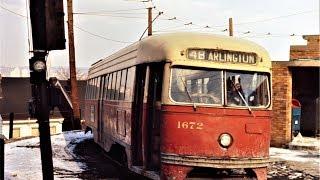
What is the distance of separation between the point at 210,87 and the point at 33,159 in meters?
7.79

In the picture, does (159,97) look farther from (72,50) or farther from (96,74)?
(72,50)

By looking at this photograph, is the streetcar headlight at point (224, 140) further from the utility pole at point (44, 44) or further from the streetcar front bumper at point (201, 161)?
the utility pole at point (44, 44)

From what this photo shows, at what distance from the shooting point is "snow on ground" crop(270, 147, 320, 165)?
15.3 metres

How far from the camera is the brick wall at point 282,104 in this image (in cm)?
1773

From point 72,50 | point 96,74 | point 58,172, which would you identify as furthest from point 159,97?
point 72,50

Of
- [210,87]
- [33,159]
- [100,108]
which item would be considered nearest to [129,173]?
[100,108]

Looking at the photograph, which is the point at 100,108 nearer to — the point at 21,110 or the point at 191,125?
the point at 191,125

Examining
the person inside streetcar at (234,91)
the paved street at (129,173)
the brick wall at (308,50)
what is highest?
the brick wall at (308,50)

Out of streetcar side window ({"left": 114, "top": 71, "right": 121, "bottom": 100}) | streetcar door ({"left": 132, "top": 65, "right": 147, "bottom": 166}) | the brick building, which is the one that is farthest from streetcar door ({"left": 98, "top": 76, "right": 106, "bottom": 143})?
the brick building

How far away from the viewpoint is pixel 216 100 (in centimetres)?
851

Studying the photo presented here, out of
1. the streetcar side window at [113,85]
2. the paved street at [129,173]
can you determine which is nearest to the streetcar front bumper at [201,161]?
the paved street at [129,173]

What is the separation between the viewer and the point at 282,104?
1786 cm

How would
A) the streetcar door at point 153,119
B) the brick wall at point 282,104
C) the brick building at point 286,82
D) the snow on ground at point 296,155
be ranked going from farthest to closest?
the brick wall at point 282,104
the brick building at point 286,82
the snow on ground at point 296,155
the streetcar door at point 153,119

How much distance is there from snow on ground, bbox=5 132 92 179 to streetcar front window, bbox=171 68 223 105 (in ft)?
14.7
